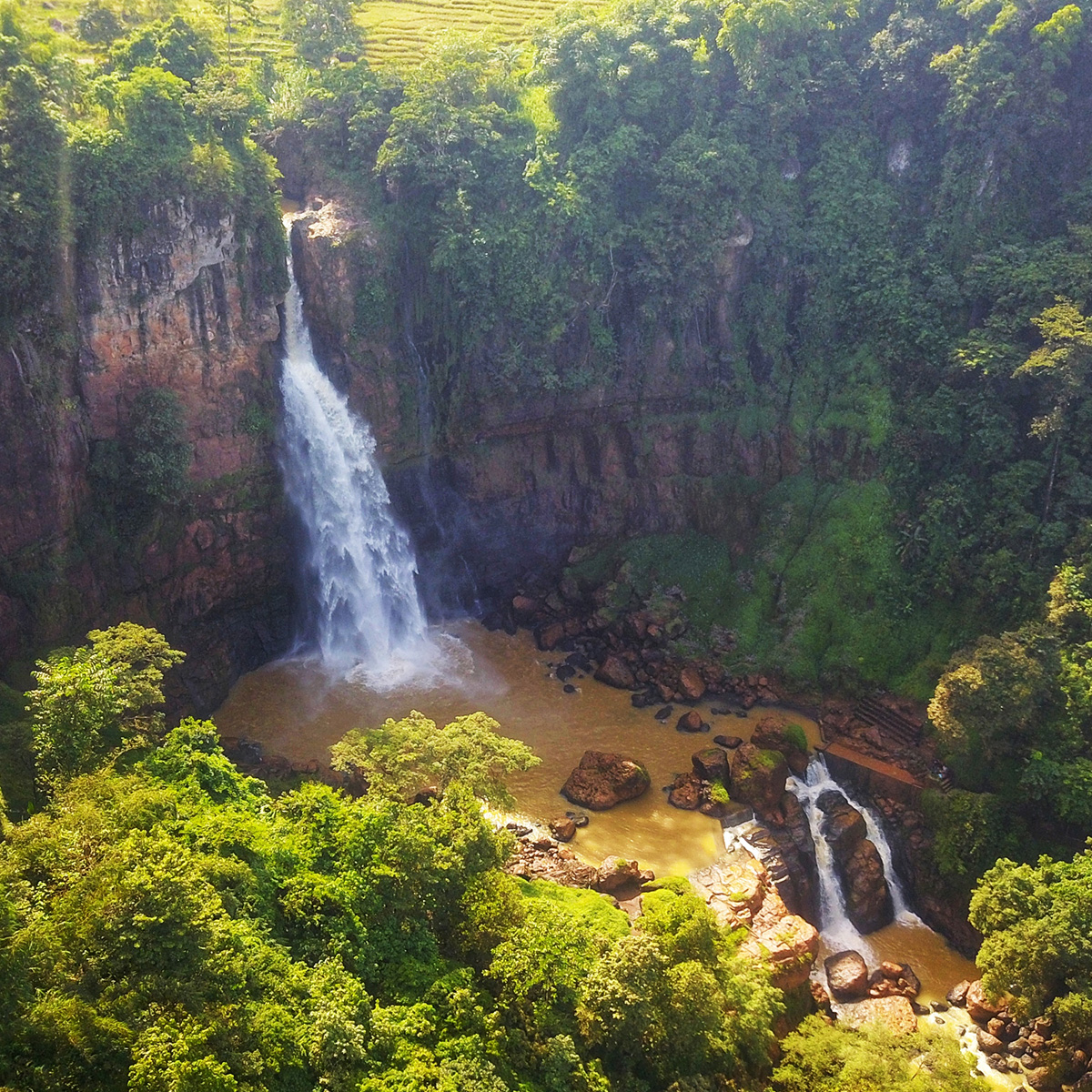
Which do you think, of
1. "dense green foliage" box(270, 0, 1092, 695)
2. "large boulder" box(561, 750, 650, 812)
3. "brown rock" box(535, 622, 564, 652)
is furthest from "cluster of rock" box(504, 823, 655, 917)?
"dense green foliage" box(270, 0, 1092, 695)

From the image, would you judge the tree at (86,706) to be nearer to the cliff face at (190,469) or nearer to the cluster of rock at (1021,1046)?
the cliff face at (190,469)

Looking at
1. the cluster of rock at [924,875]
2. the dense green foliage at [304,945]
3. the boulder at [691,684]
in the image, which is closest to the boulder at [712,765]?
the boulder at [691,684]

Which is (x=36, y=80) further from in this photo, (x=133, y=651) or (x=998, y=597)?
(x=998, y=597)

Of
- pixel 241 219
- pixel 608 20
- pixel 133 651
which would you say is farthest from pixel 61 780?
pixel 608 20

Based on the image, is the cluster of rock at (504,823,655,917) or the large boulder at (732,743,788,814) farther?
the large boulder at (732,743,788,814)

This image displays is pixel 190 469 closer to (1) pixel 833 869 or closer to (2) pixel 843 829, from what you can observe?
(2) pixel 843 829

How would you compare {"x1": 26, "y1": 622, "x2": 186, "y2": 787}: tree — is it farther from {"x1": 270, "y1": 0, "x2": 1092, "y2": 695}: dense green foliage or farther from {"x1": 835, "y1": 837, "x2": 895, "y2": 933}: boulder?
{"x1": 835, "y1": 837, "x2": 895, "y2": 933}: boulder
